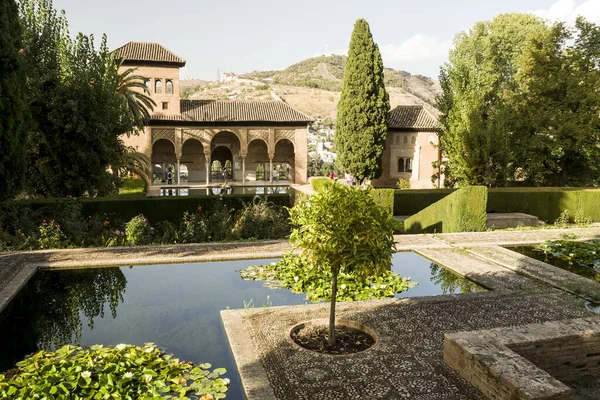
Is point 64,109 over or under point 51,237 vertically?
over

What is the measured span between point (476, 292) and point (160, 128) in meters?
26.4

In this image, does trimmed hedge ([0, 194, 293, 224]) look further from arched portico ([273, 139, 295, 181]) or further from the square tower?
arched portico ([273, 139, 295, 181])

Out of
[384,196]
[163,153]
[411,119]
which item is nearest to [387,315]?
[384,196]

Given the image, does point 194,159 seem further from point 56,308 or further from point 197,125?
point 56,308

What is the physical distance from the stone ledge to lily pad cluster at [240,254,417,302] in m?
2.51

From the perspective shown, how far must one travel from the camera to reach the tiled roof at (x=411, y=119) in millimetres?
29469

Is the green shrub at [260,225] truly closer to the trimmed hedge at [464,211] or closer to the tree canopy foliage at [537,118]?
the trimmed hedge at [464,211]

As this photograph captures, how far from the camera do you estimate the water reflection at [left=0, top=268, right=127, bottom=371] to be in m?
5.95

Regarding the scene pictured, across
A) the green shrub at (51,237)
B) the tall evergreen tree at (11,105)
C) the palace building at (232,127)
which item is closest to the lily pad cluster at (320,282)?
the green shrub at (51,237)

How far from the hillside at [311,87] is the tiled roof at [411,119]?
37.2m

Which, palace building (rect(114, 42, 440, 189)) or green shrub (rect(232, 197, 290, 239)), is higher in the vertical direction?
palace building (rect(114, 42, 440, 189))

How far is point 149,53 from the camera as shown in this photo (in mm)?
30406

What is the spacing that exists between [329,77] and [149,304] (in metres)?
108

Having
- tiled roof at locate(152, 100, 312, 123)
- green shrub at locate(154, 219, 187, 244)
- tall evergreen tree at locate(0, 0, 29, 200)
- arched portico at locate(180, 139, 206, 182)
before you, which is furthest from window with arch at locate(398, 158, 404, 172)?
tall evergreen tree at locate(0, 0, 29, 200)
